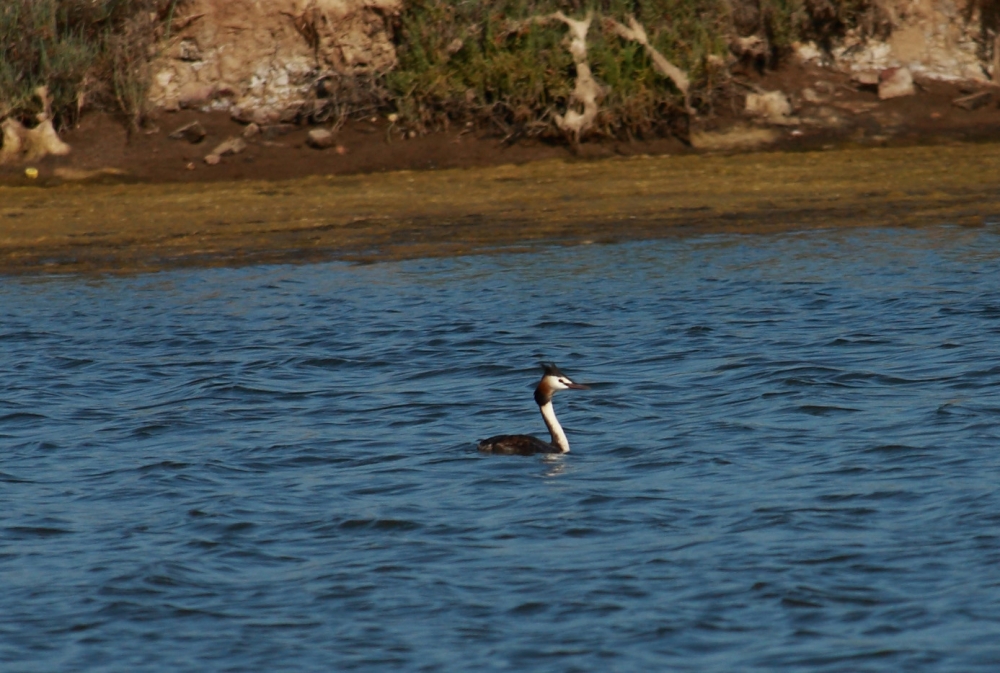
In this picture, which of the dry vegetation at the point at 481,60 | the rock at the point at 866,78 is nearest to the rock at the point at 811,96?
the rock at the point at 866,78

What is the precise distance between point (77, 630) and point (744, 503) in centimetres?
350

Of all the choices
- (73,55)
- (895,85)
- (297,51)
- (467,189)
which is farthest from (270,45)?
(895,85)

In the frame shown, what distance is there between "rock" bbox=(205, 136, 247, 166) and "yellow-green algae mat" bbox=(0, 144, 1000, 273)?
0.54 metres

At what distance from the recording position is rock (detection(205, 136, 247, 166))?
18656 millimetres

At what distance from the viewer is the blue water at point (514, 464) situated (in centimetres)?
666

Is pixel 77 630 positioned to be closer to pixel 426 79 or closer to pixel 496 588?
pixel 496 588

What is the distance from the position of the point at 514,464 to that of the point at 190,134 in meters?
10.9

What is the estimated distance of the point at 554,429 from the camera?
9.93m

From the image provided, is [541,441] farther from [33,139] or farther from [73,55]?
[73,55]

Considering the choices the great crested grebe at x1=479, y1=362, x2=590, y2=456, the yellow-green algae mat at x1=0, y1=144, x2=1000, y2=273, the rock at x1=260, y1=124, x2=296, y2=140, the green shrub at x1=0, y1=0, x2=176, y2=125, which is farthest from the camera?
the rock at x1=260, y1=124, x2=296, y2=140

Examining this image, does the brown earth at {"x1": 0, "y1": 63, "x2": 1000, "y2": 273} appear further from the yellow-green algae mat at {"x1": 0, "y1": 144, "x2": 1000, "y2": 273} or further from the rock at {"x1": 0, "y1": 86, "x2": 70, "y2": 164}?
the rock at {"x1": 0, "y1": 86, "x2": 70, "y2": 164}

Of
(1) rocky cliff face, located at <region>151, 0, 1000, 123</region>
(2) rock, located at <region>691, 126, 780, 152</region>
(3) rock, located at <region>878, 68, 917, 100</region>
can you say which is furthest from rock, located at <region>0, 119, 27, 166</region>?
(3) rock, located at <region>878, 68, 917, 100</region>

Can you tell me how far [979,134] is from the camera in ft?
62.7

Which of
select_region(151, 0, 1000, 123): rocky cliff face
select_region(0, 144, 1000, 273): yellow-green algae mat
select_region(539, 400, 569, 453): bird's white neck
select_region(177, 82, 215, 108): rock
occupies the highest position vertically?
select_region(151, 0, 1000, 123): rocky cliff face
